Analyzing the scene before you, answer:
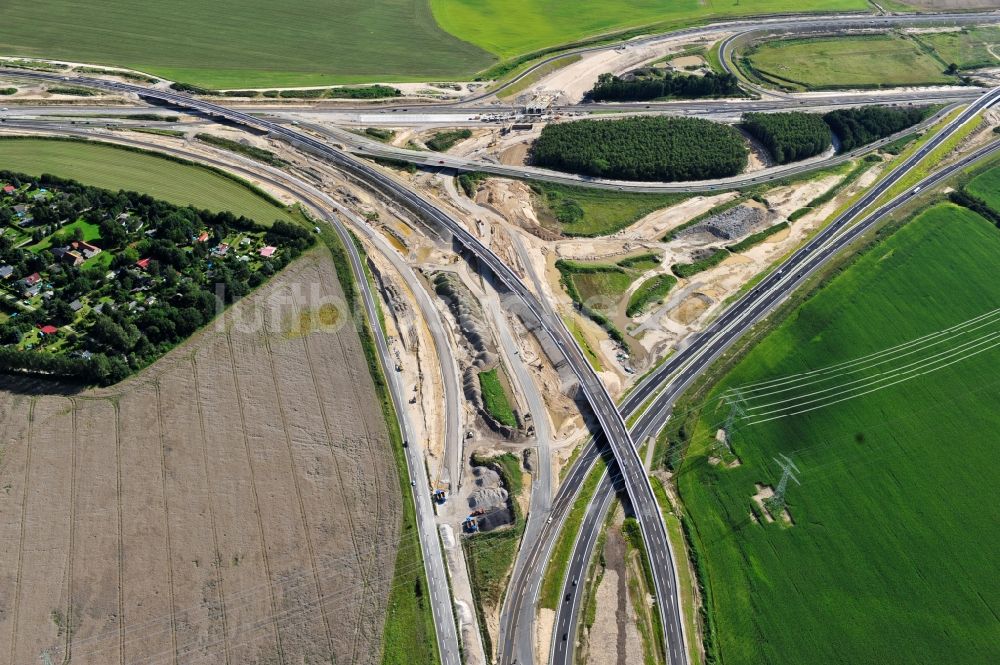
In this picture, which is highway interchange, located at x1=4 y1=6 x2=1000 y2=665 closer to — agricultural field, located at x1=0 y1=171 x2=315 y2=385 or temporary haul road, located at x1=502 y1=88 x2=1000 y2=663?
temporary haul road, located at x1=502 y1=88 x2=1000 y2=663

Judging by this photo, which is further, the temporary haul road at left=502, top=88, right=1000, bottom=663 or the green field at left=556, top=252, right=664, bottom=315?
the green field at left=556, top=252, right=664, bottom=315

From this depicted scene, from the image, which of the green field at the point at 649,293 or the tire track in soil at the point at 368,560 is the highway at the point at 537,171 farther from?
the tire track in soil at the point at 368,560

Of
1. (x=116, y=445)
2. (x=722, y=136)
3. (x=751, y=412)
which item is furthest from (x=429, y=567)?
(x=722, y=136)

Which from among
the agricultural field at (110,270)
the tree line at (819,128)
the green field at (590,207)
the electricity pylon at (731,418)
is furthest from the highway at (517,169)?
the electricity pylon at (731,418)

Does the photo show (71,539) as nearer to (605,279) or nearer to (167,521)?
(167,521)

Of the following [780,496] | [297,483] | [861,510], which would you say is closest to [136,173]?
[297,483]

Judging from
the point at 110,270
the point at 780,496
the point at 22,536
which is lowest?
the point at 780,496

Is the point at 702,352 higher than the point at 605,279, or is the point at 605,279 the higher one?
the point at 605,279

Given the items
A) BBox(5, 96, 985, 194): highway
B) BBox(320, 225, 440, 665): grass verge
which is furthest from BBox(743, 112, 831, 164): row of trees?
BBox(320, 225, 440, 665): grass verge
